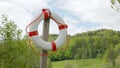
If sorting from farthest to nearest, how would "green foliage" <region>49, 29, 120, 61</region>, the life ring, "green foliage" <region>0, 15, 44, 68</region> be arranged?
1. "green foliage" <region>49, 29, 120, 61</region>
2. "green foliage" <region>0, 15, 44, 68</region>
3. the life ring

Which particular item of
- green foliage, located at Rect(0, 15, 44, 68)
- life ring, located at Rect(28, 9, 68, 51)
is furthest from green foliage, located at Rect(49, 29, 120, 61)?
life ring, located at Rect(28, 9, 68, 51)

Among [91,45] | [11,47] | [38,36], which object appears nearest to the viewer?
[38,36]

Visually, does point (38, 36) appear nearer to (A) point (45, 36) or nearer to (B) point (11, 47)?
(A) point (45, 36)

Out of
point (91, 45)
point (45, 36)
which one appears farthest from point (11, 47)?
point (91, 45)

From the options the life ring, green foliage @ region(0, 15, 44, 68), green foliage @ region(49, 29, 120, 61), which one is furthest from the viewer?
green foliage @ region(49, 29, 120, 61)

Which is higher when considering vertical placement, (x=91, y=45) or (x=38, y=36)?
(x=91, y=45)

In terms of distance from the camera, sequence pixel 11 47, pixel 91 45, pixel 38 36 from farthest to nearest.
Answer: pixel 91 45, pixel 11 47, pixel 38 36

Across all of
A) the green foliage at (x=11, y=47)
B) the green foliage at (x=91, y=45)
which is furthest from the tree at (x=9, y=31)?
the green foliage at (x=91, y=45)

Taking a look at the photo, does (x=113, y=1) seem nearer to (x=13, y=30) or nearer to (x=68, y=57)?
(x=13, y=30)

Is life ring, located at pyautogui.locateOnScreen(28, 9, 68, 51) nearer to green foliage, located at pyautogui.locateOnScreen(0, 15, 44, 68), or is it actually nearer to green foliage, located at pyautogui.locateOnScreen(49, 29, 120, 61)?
green foliage, located at pyautogui.locateOnScreen(0, 15, 44, 68)

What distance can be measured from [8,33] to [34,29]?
857 centimetres

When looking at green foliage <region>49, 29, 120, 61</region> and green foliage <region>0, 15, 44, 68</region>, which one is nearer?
green foliage <region>0, 15, 44, 68</region>

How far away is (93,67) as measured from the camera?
46688 millimetres

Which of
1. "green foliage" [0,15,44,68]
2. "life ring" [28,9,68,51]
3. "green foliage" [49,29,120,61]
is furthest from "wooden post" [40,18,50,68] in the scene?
"green foliage" [49,29,120,61]
